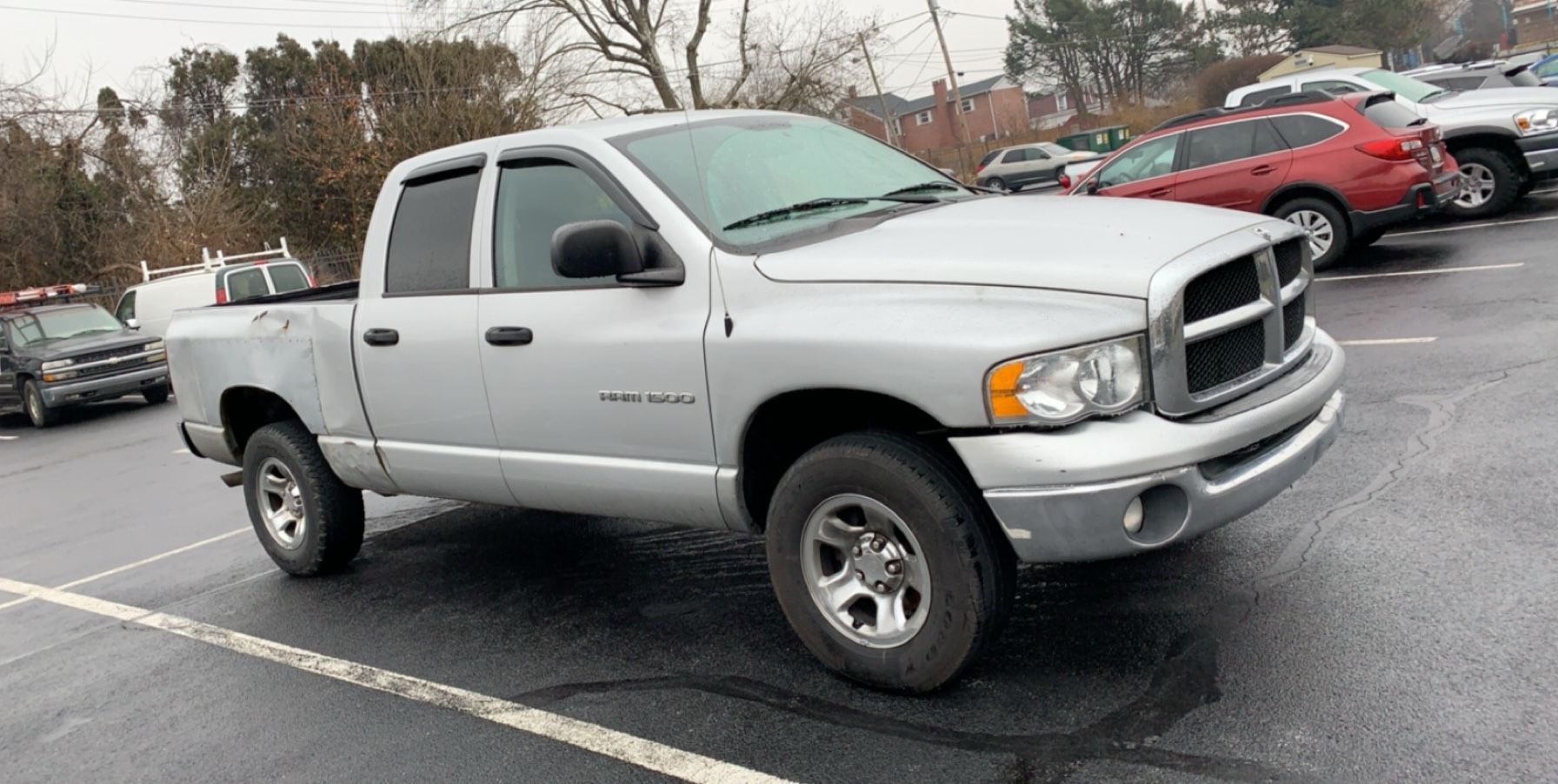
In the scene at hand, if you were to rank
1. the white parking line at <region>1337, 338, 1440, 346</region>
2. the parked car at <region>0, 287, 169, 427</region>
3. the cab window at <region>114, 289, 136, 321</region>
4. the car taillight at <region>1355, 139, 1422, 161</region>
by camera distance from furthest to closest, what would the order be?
the cab window at <region>114, 289, 136, 321</region> → the parked car at <region>0, 287, 169, 427</region> → the car taillight at <region>1355, 139, 1422, 161</region> → the white parking line at <region>1337, 338, 1440, 346</region>

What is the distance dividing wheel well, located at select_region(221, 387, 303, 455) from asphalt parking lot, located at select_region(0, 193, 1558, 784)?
2.58ft

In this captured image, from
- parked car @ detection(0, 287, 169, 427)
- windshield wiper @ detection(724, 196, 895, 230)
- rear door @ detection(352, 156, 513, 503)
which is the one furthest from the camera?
parked car @ detection(0, 287, 169, 427)

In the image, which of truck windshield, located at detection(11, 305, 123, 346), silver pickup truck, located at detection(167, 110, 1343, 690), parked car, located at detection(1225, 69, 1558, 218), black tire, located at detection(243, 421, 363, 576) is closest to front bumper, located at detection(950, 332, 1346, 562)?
silver pickup truck, located at detection(167, 110, 1343, 690)

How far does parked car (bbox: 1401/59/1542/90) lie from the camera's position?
18547 mm

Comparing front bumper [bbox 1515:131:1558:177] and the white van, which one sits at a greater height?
the white van

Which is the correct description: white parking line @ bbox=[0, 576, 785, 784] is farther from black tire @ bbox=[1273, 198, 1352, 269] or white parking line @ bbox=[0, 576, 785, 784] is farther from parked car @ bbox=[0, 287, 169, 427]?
parked car @ bbox=[0, 287, 169, 427]

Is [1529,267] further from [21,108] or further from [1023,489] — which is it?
[21,108]

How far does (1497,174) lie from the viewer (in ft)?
42.5

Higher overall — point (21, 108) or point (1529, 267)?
point (21, 108)

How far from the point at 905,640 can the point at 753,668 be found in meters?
0.73

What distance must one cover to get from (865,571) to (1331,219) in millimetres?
9407

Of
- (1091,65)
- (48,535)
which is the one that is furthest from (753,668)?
(1091,65)

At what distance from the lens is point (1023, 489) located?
347 cm

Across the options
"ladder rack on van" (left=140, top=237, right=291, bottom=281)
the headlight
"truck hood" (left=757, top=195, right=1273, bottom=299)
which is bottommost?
the headlight
